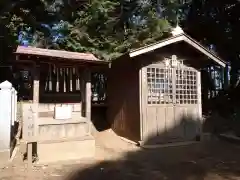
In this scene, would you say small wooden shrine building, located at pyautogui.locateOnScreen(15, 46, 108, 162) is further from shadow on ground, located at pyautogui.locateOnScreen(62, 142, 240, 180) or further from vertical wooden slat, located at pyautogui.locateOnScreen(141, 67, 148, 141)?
vertical wooden slat, located at pyautogui.locateOnScreen(141, 67, 148, 141)

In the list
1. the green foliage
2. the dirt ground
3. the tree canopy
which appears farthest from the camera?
the tree canopy

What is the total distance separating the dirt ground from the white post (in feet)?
1.73

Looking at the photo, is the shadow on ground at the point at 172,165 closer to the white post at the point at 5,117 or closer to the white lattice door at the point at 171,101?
the white lattice door at the point at 171,101

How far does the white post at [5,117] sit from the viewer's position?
7695mm

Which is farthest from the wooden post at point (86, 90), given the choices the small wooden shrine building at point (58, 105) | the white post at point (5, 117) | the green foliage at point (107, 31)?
the green foliage at point (107, 31)

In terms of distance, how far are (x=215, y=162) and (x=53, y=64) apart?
18.3 feet

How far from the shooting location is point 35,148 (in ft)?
27.5

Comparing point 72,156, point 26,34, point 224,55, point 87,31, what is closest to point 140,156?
point 72,156

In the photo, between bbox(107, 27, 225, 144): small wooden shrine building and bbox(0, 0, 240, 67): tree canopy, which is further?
bbox(0, 0, 240, 67): tree canopy

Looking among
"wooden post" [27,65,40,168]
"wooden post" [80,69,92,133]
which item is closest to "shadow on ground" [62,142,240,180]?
"wooden post" [27,65,40,168]

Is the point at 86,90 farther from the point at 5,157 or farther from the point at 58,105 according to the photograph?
the point at 5,157

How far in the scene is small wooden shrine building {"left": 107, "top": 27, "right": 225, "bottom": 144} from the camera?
10516 mm

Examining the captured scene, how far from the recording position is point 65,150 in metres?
8.39

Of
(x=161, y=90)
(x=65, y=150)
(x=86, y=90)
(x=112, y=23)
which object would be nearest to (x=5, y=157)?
(x=65, y=150)
